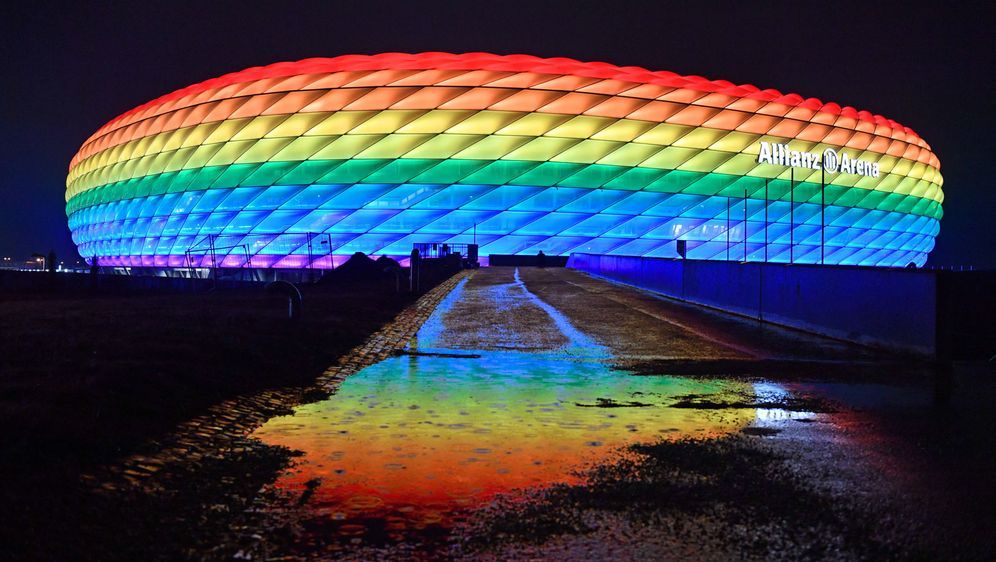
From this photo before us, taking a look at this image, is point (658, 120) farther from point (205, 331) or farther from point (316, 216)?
point (205, 331)

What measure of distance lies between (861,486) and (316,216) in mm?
48610

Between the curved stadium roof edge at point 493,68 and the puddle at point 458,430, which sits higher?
the curved stadium roof edge at point 493,68

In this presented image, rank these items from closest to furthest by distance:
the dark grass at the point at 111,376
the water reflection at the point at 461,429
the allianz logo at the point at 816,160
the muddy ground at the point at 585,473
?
the muddy ground at the point at 585,473
the dark grass at the point at 111,376
the water reflection at the point at 461,429
the allianz logo at the point at 816,160

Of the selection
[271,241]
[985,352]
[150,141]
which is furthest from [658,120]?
[985,352]

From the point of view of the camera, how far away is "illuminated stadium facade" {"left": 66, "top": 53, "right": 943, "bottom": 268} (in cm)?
4875

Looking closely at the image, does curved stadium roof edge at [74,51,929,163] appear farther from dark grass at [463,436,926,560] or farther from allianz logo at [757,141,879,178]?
dark grass at [463,436,926,560]

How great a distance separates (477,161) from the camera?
4934 centimetres

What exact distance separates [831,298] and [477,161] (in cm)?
3746

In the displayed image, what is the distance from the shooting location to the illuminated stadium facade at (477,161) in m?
48.8

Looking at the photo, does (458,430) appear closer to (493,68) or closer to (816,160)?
(493,68)

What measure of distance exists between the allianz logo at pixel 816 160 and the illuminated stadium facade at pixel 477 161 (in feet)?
0.49

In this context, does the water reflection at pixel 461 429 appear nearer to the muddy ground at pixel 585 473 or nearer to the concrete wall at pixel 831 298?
the muddy ground at pixel 585 473

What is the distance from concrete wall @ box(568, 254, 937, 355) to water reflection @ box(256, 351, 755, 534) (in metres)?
3.81

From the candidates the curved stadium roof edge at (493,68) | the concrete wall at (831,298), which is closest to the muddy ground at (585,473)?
the concrete wall at (831,298)
